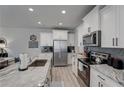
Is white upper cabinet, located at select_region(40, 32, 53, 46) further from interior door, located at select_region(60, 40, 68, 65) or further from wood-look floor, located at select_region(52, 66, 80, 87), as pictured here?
wood-look floor, located at select_region(52, 66, 80, 87)

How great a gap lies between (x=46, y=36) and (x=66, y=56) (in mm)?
1771

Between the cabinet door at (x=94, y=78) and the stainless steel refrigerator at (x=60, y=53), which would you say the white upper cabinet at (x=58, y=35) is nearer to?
the stainless steel refrigerator at (x=60, y=53)

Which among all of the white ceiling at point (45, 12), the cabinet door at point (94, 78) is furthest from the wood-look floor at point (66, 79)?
the white ceiling at point (45, 12)

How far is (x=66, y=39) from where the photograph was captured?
6.66 m

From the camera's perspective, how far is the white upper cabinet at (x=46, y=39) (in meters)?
6.72

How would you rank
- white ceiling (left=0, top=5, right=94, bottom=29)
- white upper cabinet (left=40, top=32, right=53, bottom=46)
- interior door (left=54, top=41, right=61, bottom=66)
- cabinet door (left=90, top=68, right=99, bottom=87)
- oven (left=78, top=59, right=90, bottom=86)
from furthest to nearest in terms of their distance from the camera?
white upper cabinet (left=40, top=32, right=53, bottom=46), interior door (left=54, top=41, right=61, bottom=66), white ceiling (left=0, top=5, right=94, bottom=29), oven (left=78, top=59, right=90, bottom=86), cabinet door (left=90, top=68, right=99, bottom=87)

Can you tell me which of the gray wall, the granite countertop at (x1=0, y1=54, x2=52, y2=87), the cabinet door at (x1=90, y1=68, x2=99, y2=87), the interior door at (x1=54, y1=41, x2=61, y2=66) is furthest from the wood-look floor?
the gray wall

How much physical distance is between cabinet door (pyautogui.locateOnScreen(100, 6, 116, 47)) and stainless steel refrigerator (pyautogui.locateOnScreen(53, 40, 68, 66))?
13.0 feet

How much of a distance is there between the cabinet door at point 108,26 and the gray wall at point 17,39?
503cm

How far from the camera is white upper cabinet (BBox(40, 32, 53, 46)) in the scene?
6.72 meters

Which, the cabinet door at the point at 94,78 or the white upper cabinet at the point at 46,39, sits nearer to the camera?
the cabinet door at the point at 94,78

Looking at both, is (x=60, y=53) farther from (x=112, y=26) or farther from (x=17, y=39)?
(x=112, y=26)
